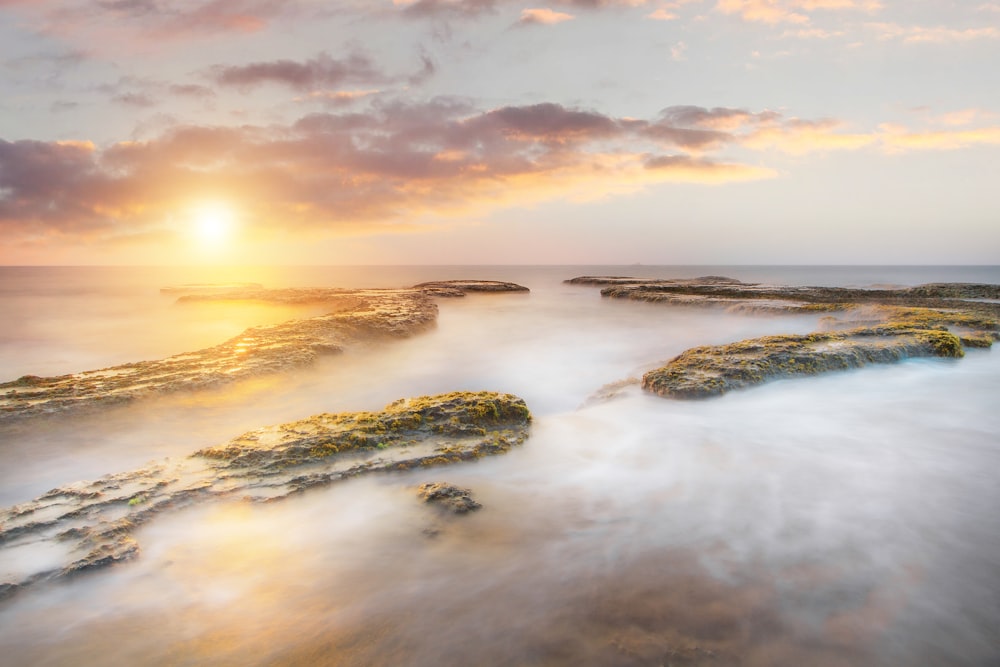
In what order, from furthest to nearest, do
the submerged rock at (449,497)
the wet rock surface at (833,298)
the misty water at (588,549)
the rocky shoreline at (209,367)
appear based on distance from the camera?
1. the wet rock surface at (833,298)
2. the rocky shoreline at (209,367)
3. the submerged rock at (449,497)
4. the misty water at (588,549)

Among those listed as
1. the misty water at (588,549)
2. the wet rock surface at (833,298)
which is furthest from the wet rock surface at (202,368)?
the wet rock surface at (833,298)

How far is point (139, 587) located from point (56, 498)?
63.4 inches

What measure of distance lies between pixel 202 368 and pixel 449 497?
20.1ft

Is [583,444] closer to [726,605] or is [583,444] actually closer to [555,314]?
[726,605]

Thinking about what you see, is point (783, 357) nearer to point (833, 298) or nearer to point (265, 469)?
point (265, 469)

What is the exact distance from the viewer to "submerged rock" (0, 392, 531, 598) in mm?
3684

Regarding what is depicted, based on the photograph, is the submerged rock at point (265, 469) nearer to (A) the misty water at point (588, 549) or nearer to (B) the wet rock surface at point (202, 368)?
(A) the misty water at point (588, 549)

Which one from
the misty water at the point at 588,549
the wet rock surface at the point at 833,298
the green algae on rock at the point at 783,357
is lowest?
the misty water at the point at 588,549

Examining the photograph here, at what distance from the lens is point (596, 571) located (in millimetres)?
3473

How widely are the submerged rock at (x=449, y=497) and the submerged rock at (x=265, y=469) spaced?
0.05 ft

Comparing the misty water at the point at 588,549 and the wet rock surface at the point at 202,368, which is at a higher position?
the wet rock surface at the point at 202,368

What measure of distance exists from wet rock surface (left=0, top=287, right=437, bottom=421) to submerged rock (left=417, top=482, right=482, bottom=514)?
197 inches

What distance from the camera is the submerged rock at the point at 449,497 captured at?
425 centimetres

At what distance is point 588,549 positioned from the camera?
376 centimetres
